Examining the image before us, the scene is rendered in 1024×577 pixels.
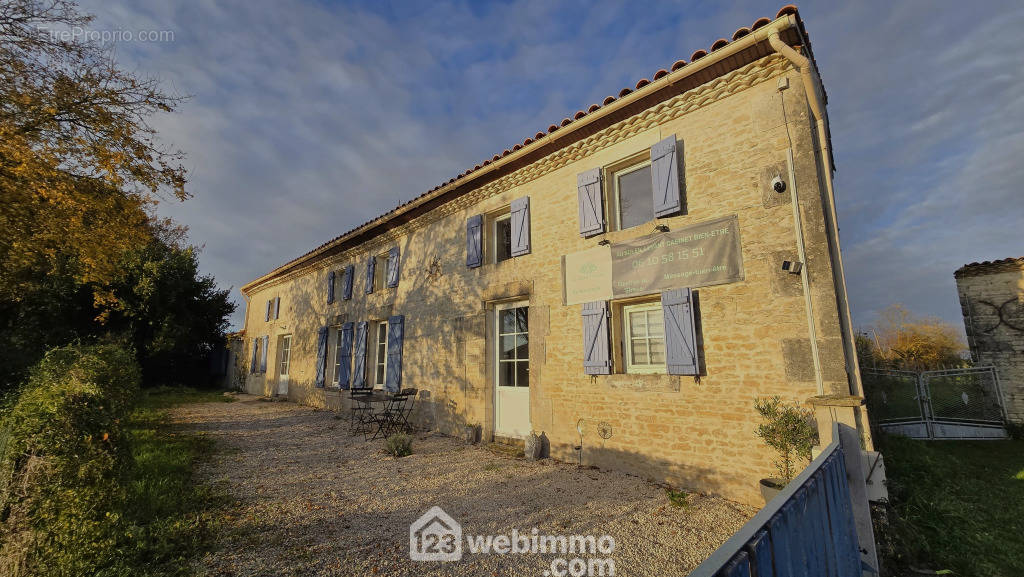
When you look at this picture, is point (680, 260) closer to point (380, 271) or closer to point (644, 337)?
point (644, 337)

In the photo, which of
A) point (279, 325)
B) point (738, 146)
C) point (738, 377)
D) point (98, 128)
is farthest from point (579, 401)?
point (279, 325)

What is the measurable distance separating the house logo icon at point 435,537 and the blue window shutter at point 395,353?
4948mm

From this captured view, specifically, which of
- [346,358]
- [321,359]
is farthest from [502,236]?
[321,359]

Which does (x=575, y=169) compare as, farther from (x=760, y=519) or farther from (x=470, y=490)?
(x=760, y=519)

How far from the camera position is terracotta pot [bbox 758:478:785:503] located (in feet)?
11.6

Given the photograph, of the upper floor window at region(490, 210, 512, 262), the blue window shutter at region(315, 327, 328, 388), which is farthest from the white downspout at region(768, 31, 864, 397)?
the blue window shutter at region(315, 327, 328, 388)

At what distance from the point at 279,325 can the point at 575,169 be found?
1231 centimetres

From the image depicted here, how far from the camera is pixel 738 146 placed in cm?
472

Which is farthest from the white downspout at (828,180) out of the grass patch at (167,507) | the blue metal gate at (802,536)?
the grass patch at (167,507)

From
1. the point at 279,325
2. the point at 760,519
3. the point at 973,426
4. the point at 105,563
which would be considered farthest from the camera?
the point at 279,325

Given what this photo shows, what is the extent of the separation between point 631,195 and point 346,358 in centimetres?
811

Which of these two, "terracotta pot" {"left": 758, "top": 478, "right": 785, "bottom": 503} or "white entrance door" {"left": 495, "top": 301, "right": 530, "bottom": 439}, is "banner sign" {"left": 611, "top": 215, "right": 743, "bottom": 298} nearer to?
"white entrance door" {"left": 495, "top": 301, "right": 530, "bottom": 439}

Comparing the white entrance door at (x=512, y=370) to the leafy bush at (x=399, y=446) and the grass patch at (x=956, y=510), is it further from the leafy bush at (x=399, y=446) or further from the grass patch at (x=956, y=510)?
the grass patch at (x=956, y=510)

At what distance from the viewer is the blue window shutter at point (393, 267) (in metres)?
9.36
